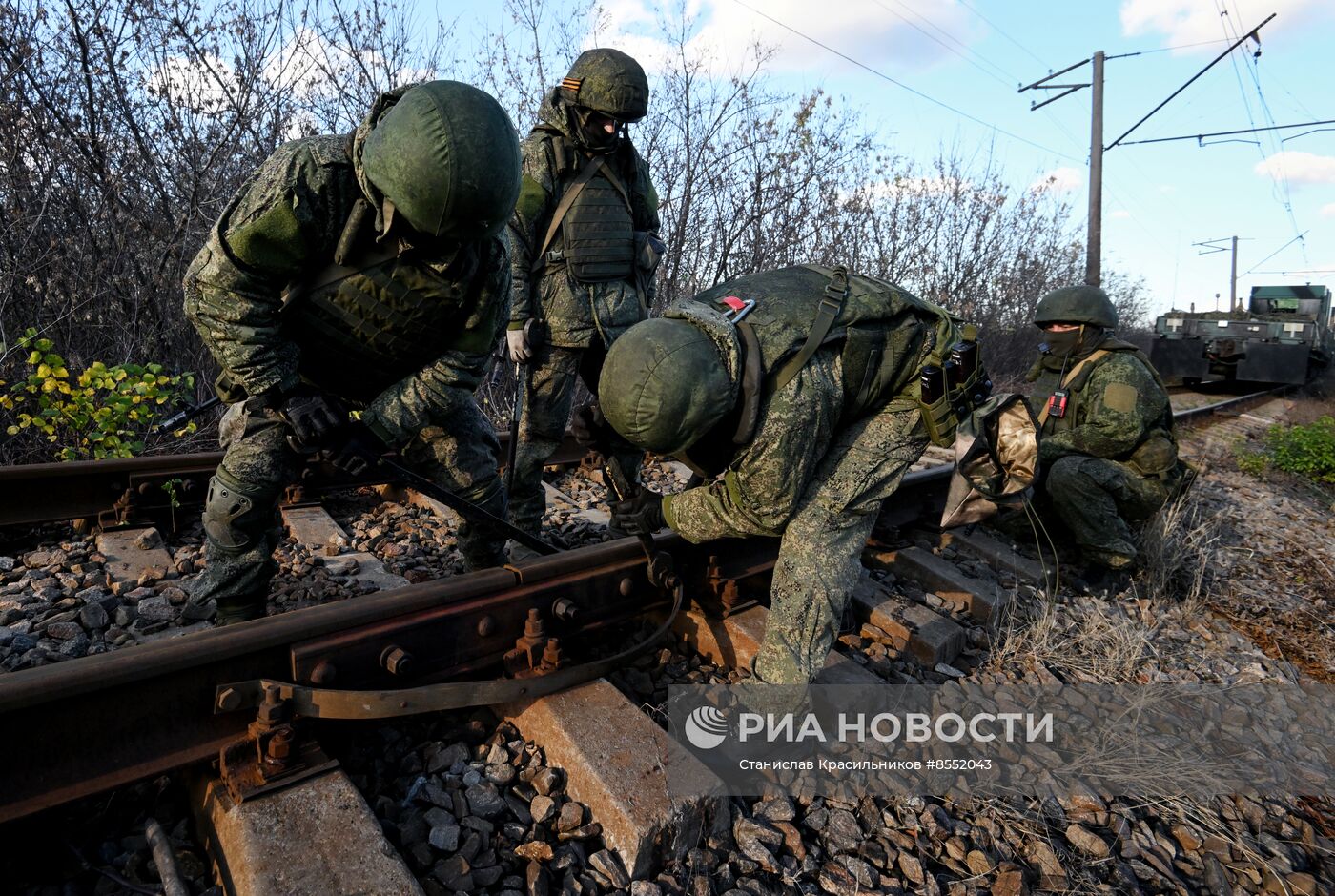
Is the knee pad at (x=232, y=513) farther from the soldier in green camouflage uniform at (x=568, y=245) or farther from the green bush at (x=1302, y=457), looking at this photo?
the green bush at (x=1302, y=457)

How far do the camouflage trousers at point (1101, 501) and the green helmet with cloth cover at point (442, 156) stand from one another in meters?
3.66

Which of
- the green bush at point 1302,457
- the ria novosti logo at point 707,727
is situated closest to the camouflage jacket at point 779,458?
the ria novosti logo at point 707,727

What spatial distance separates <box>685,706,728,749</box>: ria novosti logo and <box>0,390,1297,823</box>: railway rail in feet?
1.50

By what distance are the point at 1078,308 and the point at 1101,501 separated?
1396 mm

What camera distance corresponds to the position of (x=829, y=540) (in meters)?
2.70

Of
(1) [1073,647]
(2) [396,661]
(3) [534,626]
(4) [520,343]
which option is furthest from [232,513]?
(1) [1073,647]

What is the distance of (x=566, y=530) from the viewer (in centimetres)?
419

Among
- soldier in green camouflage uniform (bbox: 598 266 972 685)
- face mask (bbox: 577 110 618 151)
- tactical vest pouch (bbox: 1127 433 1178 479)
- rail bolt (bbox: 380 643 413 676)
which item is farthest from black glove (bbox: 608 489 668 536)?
tactical vest pouch (bbox: 1127 433 1178 479)

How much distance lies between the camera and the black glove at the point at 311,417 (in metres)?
2.52

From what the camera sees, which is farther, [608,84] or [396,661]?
[608,84]

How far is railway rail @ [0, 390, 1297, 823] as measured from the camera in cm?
175

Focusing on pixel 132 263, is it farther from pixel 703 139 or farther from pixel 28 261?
pixel 703 139

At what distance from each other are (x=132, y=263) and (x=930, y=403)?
5590mm

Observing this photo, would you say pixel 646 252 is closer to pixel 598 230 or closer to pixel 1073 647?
pixel 598 230
